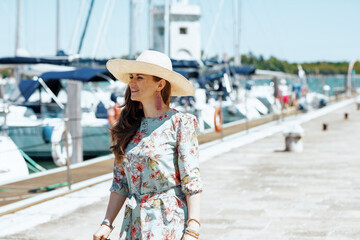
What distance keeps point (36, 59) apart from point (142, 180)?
20.3 meters

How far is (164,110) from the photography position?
353cm

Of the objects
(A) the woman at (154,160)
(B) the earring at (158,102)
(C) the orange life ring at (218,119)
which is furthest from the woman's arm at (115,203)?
(C) the orange life ring at (218,119)

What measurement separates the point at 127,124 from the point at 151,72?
31 cm

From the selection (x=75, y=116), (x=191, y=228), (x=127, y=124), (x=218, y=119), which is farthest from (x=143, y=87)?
(x=218, y=119)

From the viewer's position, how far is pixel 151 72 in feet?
11.4

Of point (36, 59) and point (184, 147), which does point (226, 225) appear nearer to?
point (184, 147)

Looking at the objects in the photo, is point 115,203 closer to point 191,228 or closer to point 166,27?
point 191,228

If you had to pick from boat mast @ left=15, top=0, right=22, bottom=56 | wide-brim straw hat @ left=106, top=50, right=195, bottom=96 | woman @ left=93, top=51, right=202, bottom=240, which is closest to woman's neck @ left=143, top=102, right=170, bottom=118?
woman @ left=93, top=51, right=202, bottom=240

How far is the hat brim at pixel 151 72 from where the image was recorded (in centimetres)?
344

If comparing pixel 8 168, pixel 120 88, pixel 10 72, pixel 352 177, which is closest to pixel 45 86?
pixel 10 72

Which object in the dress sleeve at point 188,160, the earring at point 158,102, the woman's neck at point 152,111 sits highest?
the earring at point 158,102

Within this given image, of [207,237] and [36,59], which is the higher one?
[36,59]

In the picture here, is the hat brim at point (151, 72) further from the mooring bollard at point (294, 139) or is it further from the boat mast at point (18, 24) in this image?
the boat mast at point (18, 24)

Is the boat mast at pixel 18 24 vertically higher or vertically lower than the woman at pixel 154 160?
higher
